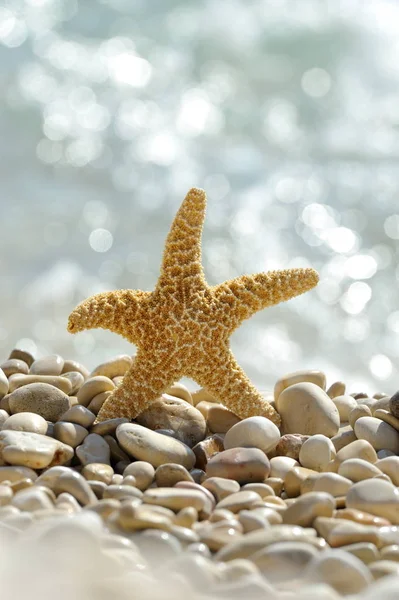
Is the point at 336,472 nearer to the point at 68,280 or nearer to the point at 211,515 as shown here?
the point at 211,515

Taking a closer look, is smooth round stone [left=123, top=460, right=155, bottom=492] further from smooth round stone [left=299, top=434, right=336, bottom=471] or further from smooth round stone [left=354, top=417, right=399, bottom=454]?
smooth round stone [left=354, top=417, right=399, bottom=454]

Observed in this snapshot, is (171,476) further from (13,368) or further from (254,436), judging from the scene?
(13,368)

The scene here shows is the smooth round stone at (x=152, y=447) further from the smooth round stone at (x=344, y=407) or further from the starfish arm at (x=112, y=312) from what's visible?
the smooth round stone at (x=344, y=407)

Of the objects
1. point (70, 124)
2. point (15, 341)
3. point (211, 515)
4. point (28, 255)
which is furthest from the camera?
point (70, 124)

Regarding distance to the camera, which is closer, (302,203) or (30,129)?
(302,203)

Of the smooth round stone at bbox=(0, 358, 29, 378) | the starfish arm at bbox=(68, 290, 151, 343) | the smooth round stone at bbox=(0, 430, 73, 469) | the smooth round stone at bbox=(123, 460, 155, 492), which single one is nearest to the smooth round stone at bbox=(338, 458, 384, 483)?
the smooth round stone at bbox=(123, 460, 155, 492)

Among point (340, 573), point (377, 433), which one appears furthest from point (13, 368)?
point (340, 573)

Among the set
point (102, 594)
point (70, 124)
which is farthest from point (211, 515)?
point (70, 124)
